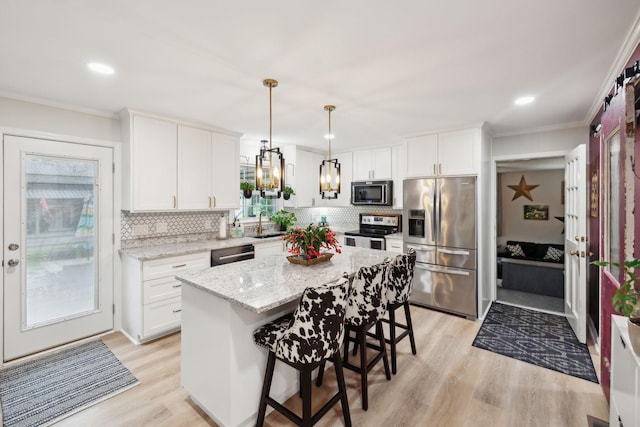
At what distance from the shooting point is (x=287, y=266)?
2.56 metres

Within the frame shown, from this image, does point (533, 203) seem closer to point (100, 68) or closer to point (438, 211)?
point (438, 211)

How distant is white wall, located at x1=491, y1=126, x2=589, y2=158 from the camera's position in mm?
3715

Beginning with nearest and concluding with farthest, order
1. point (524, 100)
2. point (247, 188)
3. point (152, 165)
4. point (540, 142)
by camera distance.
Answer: point (524, 100) → point (152, 165) → point (540, 142) → point (247, 188)

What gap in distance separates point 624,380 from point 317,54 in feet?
8.02

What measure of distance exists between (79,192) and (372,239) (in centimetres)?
378

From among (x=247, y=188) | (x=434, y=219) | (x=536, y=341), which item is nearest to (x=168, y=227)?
(x=247, y=188)

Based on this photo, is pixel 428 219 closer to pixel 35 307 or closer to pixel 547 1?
pixel 547 1

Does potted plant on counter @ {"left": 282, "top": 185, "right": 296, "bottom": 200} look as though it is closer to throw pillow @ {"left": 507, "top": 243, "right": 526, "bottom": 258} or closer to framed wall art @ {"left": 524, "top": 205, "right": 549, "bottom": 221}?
throw pillow @ {"left": 507, "top": 243, "right": 526, "bottom": 258}

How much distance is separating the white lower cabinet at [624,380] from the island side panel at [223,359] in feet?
6.04

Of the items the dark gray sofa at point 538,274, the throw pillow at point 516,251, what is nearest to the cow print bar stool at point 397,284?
the dark gray sofa at point 538,274

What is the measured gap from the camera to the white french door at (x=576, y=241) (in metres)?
3.00

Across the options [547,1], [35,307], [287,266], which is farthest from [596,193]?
[35,307]

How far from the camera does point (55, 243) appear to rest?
301 centimetres

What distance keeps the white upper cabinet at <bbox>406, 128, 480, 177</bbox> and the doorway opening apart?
988mm
